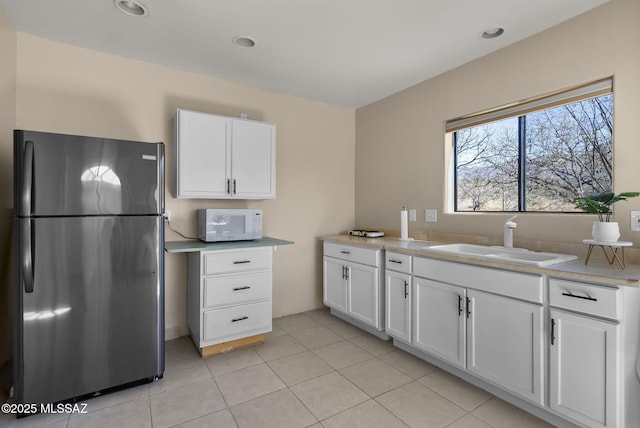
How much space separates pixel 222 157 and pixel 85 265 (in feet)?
4.29

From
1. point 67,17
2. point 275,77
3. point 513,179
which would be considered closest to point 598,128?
point 513,179

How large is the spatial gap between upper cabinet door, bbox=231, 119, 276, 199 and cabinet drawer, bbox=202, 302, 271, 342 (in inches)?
38.5

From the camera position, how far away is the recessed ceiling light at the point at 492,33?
2.15m

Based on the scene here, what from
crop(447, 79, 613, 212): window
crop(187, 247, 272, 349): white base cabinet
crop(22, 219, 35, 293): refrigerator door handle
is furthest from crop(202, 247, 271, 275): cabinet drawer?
crop(447, 79, 613, 212): window

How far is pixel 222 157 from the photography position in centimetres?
273

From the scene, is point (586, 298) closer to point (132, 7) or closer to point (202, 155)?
point (202, 155)

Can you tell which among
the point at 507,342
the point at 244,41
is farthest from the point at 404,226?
the point at 244,41

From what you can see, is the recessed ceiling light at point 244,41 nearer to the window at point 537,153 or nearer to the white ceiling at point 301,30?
the white ceiling at point 301,30

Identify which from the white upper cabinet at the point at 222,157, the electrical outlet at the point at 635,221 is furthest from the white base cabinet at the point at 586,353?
the white upper cabinet at the point at 222,157

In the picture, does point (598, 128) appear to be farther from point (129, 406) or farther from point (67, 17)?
point (67, 17)

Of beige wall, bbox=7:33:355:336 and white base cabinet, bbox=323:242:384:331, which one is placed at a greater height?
beige wall, bbox=7:33:355:336

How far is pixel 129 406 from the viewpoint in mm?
1852

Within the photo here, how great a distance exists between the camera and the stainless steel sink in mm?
1823

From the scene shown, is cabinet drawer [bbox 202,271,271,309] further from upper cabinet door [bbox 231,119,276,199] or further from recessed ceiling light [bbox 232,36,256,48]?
recessed ceiling light [bbox 232,36,256,48]
